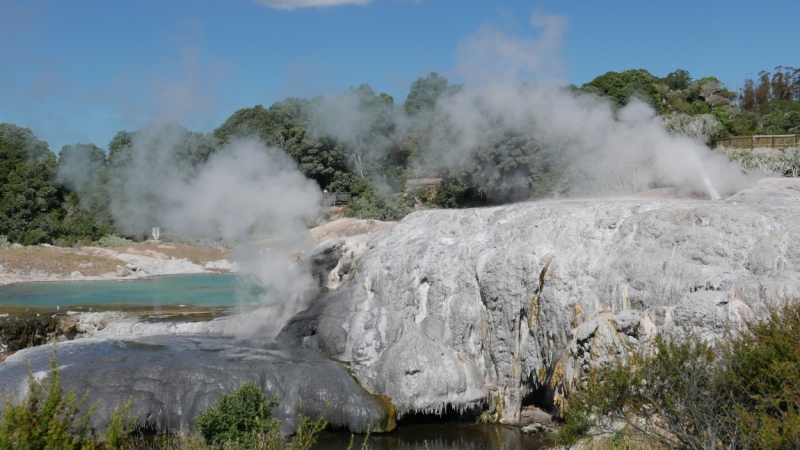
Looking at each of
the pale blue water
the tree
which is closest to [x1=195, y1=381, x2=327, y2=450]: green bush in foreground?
the pale blue water

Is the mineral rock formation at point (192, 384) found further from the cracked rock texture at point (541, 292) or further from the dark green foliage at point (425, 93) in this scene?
the dark green foliage at point (425, 93)

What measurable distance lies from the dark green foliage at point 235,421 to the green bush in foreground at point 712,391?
176 inches

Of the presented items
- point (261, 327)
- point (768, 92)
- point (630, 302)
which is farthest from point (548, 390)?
point (768, 92)

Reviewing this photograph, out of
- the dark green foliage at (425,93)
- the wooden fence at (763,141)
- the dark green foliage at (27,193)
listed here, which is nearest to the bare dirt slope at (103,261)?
the dark green foliage at (27,193)

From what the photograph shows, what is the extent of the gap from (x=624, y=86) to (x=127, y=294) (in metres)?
31.3

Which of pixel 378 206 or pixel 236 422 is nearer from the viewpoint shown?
pixel 236 422

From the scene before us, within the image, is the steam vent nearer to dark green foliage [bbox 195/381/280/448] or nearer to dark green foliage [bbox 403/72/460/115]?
dark green foliage [bbox 195/381/280/448]

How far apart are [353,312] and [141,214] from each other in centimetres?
2417

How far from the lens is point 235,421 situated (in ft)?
33.3

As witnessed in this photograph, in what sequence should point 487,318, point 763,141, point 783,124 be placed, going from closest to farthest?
point 487,318 → point 763,141 → point 783,124

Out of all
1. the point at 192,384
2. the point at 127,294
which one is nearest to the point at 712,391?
the point at 192,384

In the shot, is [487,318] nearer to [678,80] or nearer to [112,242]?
[112,242]

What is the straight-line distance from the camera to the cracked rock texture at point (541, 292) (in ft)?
34.3

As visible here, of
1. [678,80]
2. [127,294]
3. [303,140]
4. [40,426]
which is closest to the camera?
[40,426]
